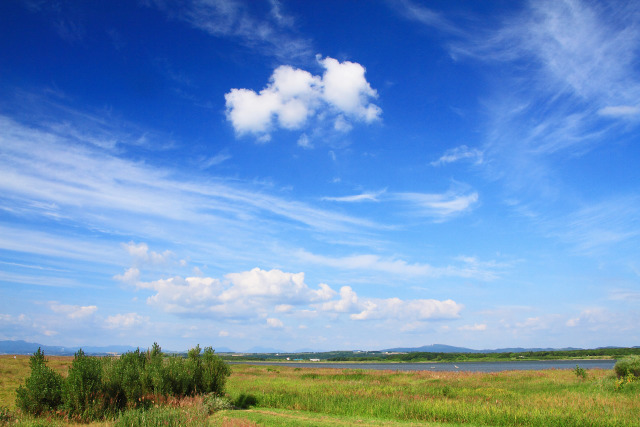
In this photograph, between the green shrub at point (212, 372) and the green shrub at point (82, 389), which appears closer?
the green shrub at point (82, 389)

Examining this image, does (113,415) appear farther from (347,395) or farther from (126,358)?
(347,395)

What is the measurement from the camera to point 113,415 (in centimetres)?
1798

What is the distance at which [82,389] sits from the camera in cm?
1770

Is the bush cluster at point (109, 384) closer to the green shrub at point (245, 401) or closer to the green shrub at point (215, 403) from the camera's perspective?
the green shrub at point (215, 403)

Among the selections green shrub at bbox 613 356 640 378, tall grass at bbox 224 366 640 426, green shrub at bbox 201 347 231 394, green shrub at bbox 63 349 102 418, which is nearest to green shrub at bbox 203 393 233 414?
green shrub at bbox 201 347 231 394

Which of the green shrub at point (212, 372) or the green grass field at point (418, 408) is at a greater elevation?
the green shrub at point (212, 372)

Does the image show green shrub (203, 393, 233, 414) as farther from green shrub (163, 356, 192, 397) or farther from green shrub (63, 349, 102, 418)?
green shrub (63, 349, 102, 418)

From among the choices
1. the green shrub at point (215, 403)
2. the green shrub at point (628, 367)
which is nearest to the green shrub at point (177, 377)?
the green shrub at point (215, 403)

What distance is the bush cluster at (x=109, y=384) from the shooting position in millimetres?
17531

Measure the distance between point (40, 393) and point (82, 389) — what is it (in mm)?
1787

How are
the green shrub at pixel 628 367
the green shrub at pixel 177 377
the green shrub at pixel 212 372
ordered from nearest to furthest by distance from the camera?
the green shrub at pixel 177 377 → the green shrub at pixel 212 372 → the green shrub at pixel 628 367

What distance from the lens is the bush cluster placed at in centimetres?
1753

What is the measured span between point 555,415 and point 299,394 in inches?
618

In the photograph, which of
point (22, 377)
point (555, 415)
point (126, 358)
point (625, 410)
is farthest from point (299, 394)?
point (22, 377)
